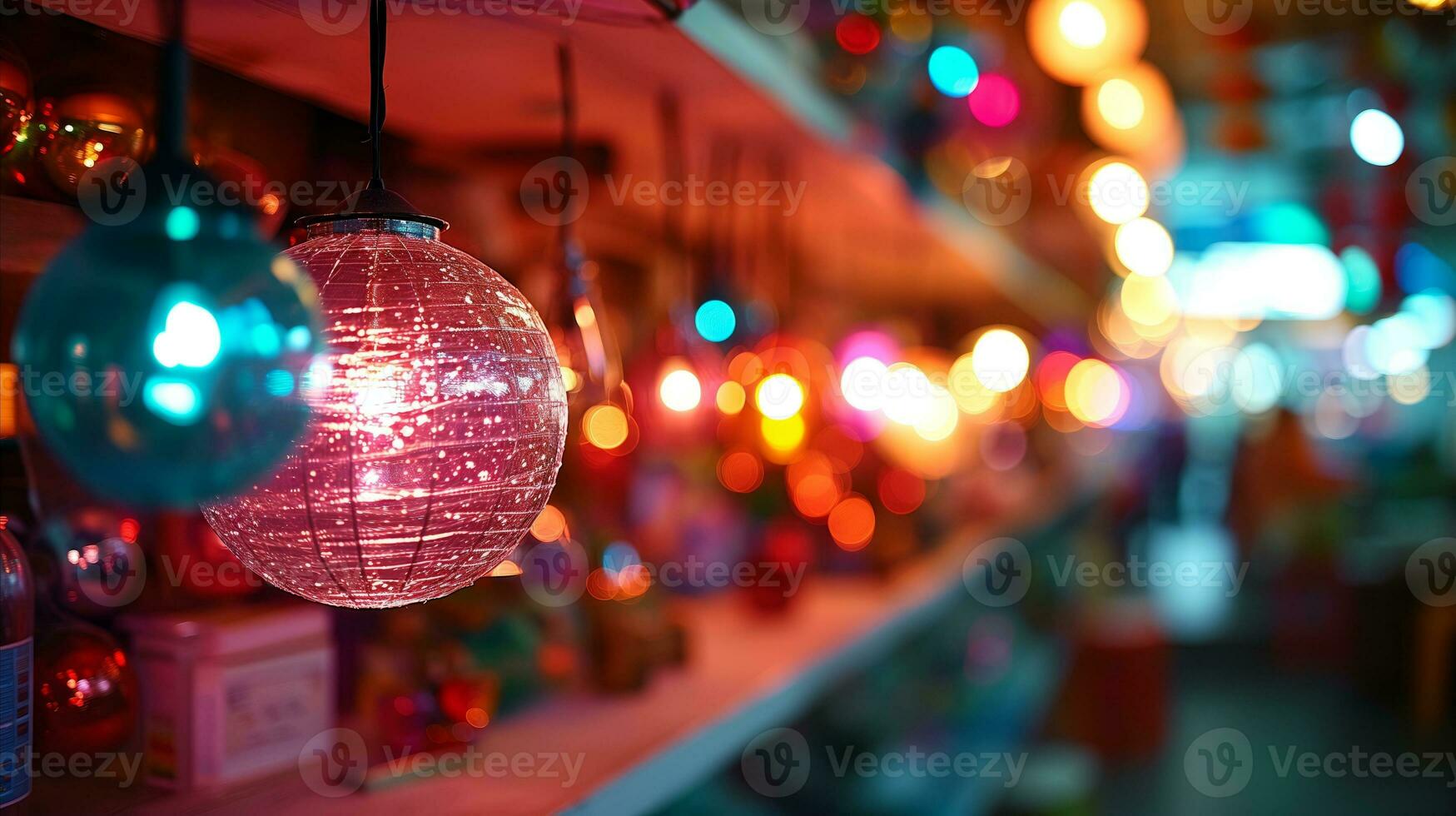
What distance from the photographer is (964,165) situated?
8.62ft

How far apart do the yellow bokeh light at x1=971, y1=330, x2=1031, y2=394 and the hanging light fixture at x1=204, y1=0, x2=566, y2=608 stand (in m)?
4.11

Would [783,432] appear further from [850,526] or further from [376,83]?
[376,83]

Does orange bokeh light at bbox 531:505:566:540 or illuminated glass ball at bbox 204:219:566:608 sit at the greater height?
illuminated glass ball at bbox 204:219:566:608

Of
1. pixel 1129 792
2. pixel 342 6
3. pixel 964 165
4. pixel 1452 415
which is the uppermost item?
pixel 964 165

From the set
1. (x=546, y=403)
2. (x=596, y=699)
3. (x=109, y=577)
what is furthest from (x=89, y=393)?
(x=596, y=699)

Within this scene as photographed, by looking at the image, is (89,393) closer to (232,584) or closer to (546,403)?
(546,403)

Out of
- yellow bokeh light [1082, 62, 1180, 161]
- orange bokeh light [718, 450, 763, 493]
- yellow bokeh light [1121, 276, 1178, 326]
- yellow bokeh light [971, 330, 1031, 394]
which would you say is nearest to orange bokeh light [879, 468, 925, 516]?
orange bokeh light [718, 450, 763, 493]

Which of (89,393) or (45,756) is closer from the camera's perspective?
(89,393)

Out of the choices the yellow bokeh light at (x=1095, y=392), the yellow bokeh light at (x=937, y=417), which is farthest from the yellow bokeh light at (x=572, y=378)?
the yellow bokeh light at (x=1095, y=392)

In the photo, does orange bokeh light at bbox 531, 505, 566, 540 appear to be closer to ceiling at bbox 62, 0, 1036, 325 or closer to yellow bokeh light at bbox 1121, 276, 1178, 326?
ceiling at bbox 62, 0, 1036, 325

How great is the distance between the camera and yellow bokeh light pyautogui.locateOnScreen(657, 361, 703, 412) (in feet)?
5.49

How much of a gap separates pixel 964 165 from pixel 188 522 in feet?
6.79

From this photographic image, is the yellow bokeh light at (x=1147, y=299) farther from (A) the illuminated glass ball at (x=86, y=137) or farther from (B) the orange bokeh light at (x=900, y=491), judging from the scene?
(A) the illuminated glass ball at (x=86, y=137)

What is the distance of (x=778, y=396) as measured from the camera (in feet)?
6.64
